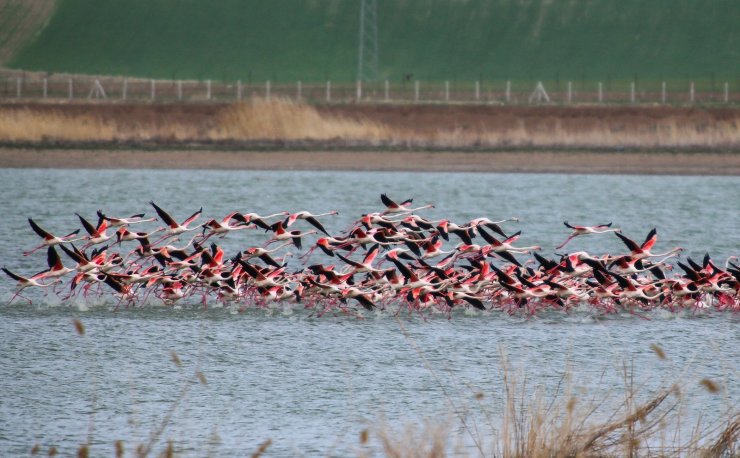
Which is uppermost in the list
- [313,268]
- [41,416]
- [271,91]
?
[271,91]

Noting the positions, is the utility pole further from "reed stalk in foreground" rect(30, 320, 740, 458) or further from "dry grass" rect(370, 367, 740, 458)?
"dry grass" rect(370, 367, 740, 458)

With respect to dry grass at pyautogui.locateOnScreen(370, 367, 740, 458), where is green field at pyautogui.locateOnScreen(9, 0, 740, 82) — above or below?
above

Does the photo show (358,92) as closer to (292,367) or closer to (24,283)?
(24,283)

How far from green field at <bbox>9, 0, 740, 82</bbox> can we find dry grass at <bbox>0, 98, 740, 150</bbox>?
55.7 meters

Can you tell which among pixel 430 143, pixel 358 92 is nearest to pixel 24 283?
pixel 430 143

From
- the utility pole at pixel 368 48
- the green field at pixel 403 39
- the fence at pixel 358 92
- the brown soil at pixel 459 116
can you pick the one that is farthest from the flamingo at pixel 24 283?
the green field at pixel 403 39

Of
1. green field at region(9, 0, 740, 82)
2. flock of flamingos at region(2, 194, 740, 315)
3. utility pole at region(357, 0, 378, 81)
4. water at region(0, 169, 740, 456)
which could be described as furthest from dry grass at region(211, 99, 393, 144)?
green field at region(9, 0, 740, 82)

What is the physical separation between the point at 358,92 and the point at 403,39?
2266 inches

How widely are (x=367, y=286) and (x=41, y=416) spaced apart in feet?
23.0

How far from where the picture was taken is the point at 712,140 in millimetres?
47750

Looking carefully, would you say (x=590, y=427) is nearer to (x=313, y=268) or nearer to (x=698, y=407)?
(x=698, y=407)

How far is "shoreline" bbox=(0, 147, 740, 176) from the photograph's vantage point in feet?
141

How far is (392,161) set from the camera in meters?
44.1

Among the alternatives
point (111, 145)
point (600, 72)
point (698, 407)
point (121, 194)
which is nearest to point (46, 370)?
point (698, 407)
